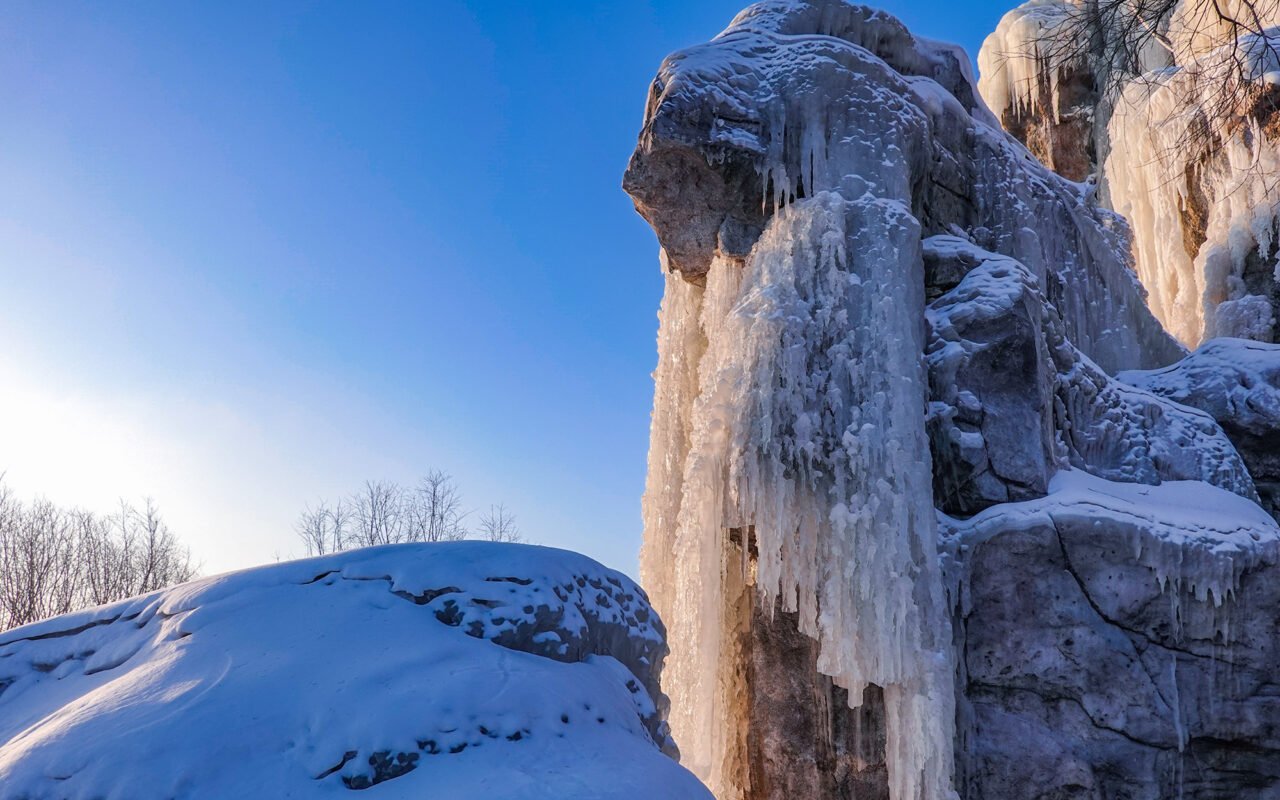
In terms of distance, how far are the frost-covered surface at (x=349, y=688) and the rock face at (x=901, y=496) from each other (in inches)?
199

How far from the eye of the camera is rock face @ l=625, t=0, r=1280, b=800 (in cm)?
800

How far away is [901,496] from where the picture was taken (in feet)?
26.5

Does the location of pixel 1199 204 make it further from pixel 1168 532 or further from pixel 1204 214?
pixel 1168 532

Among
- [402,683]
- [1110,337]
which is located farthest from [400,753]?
[1110,337]

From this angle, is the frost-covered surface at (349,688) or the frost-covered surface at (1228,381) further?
the frost-covered surface at (1228,381)

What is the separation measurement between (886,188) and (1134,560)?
14.4 feet

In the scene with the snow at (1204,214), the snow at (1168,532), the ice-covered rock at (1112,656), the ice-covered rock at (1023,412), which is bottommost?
the ice-covered rock at (1112,656)

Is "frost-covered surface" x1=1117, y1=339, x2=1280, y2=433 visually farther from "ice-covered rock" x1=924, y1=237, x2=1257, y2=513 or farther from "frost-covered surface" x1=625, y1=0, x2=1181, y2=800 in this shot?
"frost-covered surface" x1=625, y1=0, x2=1181, y2=800

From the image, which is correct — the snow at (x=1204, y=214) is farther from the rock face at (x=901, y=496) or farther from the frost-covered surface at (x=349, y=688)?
the frost-covered surface at (x=349, y=688)

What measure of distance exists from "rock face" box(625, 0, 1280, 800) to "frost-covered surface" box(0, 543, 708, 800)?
5.05 meters

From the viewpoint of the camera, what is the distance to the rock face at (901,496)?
800 cm

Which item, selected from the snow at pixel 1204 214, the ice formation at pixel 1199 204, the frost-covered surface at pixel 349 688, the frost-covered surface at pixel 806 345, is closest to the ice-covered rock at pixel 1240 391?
the frost-covered surface at pixel 806 345

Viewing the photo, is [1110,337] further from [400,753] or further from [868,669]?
[400,753]

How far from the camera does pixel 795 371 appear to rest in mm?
8680
